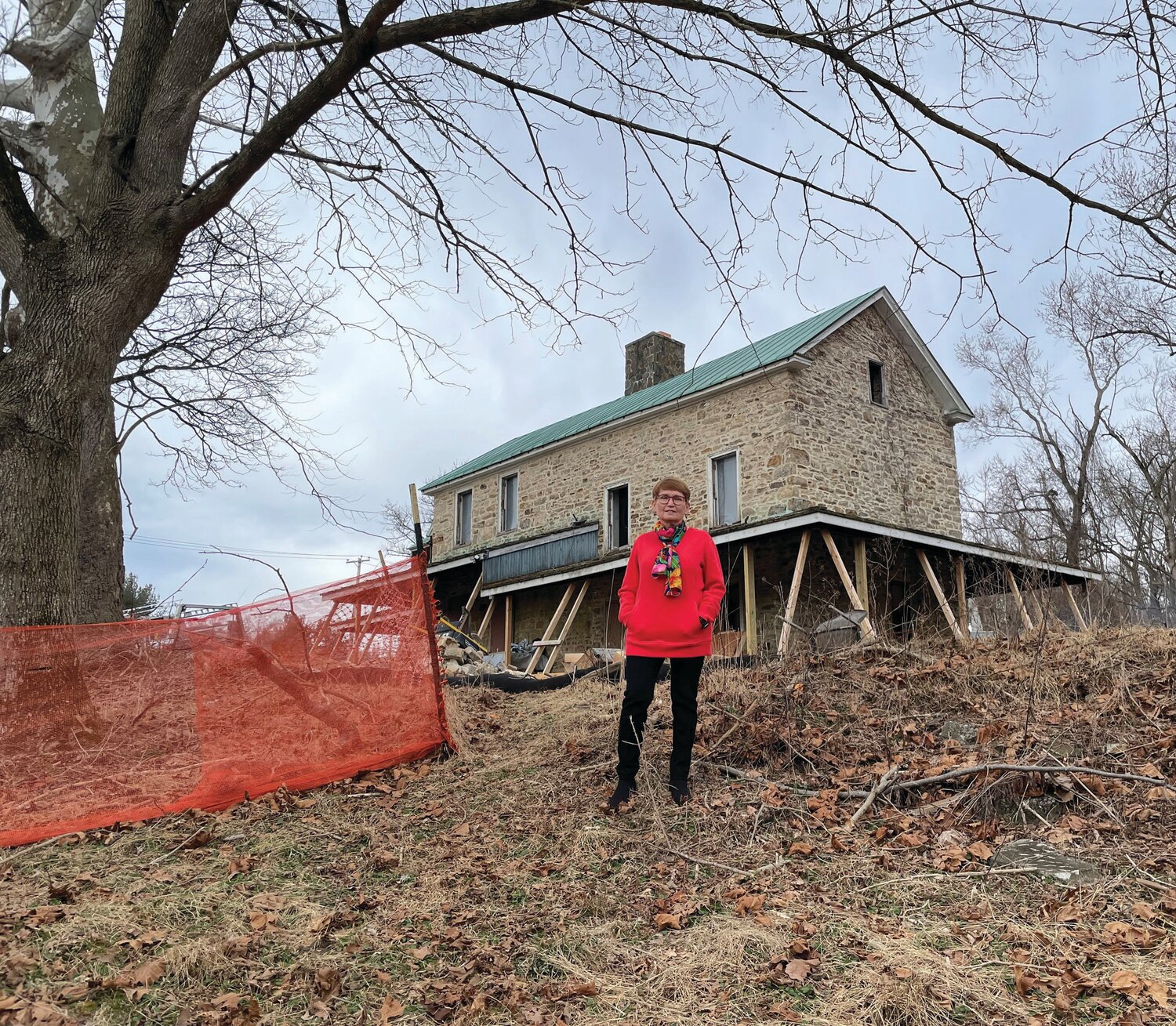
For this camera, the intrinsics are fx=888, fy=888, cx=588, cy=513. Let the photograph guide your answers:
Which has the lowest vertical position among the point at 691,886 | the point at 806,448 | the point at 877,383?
the point at 691,886

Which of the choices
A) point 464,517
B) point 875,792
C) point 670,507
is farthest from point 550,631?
point 875,792

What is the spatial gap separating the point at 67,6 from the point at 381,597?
4.78 m

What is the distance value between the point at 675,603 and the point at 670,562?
0.81 feet

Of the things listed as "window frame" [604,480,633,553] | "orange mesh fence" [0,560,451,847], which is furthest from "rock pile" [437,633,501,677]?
"orange mesh fence" [0,560,451,847]

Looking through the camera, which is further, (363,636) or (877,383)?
(877,383)

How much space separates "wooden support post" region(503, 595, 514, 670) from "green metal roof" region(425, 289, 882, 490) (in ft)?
12.2

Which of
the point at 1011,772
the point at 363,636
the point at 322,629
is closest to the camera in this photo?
the point at 1011,772

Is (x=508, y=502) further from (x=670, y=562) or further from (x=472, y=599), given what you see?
(x=670, y=562)

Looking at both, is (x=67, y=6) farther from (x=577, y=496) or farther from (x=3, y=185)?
(x=577, y=496)

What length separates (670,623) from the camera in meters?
5.22

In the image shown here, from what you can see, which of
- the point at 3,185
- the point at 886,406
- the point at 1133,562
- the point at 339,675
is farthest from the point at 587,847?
the point at 1133,562

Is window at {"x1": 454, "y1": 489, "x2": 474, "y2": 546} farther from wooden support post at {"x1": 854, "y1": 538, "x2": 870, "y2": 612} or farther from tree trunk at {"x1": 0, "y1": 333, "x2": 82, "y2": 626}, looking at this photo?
tree trunk at {"x1": 0, "y1": 333, "x2": 82, "y2": 626}

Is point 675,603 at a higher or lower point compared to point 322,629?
higher

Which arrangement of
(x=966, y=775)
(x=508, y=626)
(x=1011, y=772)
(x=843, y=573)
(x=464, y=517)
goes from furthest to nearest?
1. (x=464, y=517)
2. (x=508, y=626)
3. (x=843, y=573)
4. (x=966, y=775)
5. (x=1011, y=772)
